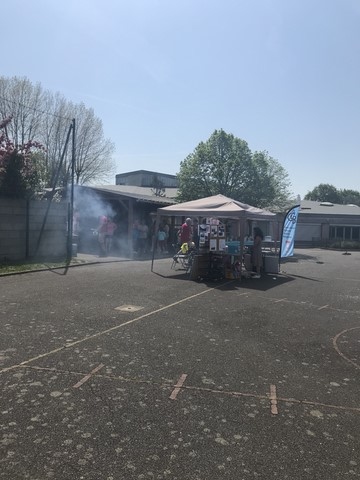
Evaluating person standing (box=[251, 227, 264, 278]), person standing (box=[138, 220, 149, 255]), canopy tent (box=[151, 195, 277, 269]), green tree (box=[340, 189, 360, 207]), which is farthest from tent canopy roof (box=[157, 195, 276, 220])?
green tree (box=[340, 189, 360, 207])

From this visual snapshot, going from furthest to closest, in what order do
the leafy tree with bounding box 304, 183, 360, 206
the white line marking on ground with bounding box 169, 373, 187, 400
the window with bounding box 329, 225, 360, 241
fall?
the leafy tree with bounding box 304, 183, 360, 206
the window with bounding box 329, 225, 360, 241
the white line marking on ground with bounding box 169, 373, 187, 400

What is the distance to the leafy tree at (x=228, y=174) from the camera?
93.9ft

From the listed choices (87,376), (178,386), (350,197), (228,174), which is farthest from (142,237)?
(350,197)

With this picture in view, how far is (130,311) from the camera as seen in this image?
7.42 meters

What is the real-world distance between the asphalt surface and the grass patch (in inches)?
164

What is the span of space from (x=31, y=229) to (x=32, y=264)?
222 cm

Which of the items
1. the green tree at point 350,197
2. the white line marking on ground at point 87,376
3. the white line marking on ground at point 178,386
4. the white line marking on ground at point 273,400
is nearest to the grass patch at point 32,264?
the white line marking on ground at point 87,376

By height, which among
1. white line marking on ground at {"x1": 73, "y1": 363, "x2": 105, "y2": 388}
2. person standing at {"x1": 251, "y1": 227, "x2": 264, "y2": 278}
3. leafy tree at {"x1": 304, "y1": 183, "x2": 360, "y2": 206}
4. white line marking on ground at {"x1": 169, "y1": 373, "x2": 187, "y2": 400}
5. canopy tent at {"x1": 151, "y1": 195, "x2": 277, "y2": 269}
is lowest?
white line marking on ground at {"x1": 169, "y1": 373, "x2": 187, "y2": 400}

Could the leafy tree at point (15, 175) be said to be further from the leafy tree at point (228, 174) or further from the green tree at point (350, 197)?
the green tree at point (350, 197)

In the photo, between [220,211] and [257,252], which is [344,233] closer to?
[257,252]

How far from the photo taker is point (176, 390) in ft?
13.4

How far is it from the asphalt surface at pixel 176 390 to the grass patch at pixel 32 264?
164 inches

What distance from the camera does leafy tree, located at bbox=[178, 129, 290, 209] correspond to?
93.9 feet

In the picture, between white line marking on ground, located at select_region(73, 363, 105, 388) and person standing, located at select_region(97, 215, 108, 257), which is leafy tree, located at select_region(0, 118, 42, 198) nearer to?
person standing, located at select_region(97, 215, 108, 257)
